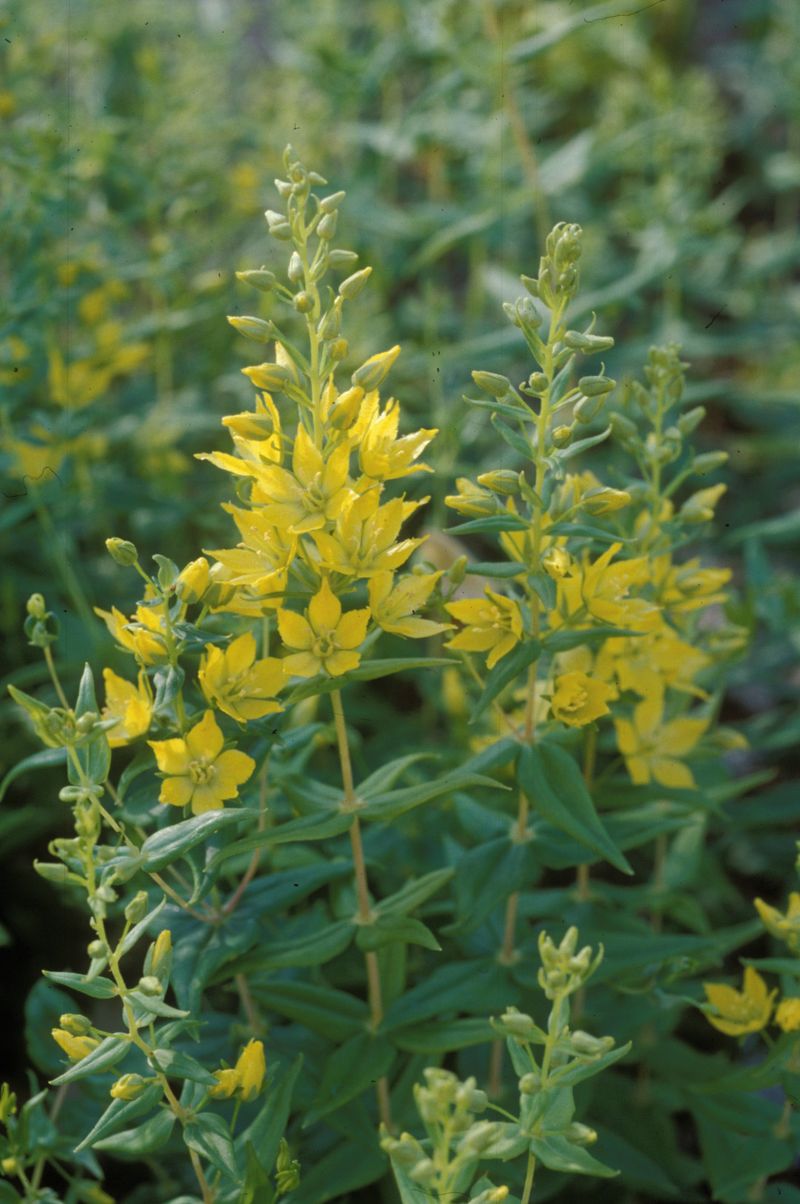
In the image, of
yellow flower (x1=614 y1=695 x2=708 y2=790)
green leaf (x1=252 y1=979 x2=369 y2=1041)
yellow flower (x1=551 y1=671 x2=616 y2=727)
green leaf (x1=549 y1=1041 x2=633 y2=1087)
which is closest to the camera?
green leaf (x1=549 y1=1041 x2=633 y2=1087)

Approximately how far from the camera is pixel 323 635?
1.64 meters

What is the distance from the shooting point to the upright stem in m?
1.74

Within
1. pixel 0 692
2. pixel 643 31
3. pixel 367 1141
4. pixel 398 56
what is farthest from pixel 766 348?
pixel 367 1141

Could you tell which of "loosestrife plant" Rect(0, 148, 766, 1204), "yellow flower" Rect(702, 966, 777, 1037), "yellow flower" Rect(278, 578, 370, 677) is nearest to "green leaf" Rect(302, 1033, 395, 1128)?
"loosestrife plant" Rect(0, 148, 766, 1204)

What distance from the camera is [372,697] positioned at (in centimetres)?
329

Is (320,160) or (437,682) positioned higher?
(320,160)

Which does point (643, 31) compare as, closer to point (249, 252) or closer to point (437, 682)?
point (249, 252)

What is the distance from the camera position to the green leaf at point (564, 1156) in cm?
150

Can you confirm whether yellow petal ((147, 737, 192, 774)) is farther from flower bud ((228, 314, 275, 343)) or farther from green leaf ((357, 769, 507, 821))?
flower bud ((228, 314, 275, 343))

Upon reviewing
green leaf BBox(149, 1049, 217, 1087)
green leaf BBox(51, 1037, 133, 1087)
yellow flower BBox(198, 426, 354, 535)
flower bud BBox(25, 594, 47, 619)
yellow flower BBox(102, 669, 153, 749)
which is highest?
yellow flower BBox(198, 426, 354, 535)

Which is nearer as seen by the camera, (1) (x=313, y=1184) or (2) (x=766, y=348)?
(1) (x=313, y=1184)

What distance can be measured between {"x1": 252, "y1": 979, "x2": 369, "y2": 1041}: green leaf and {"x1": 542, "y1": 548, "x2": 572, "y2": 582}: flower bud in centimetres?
74

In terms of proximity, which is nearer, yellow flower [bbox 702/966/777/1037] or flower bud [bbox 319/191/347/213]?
flower bud [bbox 319/191/347/213]

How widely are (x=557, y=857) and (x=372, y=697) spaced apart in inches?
54.0
